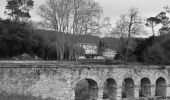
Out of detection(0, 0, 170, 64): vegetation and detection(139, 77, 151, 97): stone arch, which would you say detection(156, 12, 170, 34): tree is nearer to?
detection(0, 0, 170, 64): vegetation

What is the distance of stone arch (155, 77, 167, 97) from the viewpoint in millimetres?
22306

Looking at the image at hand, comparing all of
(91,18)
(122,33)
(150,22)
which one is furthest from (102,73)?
(150,22)

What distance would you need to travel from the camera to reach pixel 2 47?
1246 inches

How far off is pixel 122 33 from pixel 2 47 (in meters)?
14.8

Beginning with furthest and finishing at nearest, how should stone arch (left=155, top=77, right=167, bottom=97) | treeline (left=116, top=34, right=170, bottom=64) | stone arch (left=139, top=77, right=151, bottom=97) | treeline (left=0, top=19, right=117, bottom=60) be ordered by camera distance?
treeline (left=116, top=34, right=170, bottom=64), treeline (left=0, top=19, right=117, bottom=60), stone arch (left=155, top=77, right=167, bottom=97), stone arch (left=139, top=77, right=151, bottom=97)

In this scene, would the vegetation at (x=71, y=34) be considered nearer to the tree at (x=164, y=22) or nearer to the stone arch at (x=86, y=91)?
the tree at (x=164, y=22)

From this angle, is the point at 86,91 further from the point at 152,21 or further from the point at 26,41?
the point at 152,21

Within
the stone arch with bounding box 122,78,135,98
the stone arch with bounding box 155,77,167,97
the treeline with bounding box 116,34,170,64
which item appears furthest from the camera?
the treeline with bounding box 116,34,170,64

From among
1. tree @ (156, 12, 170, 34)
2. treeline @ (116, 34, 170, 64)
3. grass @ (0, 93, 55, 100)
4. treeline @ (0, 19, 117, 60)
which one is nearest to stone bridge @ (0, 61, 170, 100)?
grass @ (0, 93, 55, 100)

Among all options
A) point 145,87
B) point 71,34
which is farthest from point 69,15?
point 145,87

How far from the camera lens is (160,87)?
2273cm

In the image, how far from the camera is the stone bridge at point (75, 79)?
1546cm

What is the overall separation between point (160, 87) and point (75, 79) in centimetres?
885

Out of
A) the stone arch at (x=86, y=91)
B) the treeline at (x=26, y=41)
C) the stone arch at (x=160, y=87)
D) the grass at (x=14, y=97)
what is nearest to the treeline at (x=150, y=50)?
A: the treeline at (x=26, y=41)
